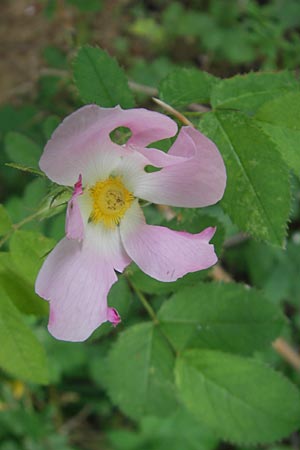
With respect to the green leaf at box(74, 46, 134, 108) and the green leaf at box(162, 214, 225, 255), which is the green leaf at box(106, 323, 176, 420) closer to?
the green leaf at box(162, 214, 225, 255)

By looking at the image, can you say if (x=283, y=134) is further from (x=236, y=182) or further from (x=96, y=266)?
(x=96, y=266)

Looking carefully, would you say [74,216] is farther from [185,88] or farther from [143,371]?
[143,371]

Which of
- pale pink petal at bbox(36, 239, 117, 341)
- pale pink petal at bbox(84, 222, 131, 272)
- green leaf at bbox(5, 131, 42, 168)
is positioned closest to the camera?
pale pink petal at bbox(36, 239, 117, 341)

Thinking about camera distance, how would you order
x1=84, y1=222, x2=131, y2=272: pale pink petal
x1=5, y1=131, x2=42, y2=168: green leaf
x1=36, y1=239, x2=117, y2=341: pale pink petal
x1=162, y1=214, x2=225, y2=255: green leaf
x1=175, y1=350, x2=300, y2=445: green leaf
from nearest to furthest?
x1=36, y1=239, x2=117, y2=341: pale pink petal → x1=84, y1=222, x2=131, y2=272: pale pink petal → x1=162, y1=214, x2=225, y2=255: green leaf → x1=175, y1=350, x2=300, y2=445: green leaf → x1=5, y1=131, x2=42, y2=168: green leaf

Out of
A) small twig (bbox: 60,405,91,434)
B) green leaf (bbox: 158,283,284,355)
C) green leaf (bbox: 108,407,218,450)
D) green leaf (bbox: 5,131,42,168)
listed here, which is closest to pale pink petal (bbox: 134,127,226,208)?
green leaf (bbox: 158,283,284,355)

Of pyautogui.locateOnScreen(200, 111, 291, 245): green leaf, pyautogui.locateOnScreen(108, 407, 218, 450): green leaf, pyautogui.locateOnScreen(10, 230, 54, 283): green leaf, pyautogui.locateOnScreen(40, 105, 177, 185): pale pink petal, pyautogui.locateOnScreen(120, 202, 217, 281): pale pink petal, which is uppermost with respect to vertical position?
pyautogui.locateOnScreen(40, 105, 177, 185): pale pink petal

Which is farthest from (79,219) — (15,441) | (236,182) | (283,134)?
(15,441)

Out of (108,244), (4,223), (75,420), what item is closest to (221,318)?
(108,244)

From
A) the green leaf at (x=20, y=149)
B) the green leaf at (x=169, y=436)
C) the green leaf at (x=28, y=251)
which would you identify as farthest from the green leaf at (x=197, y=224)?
the green leaf at (x=169, y=436)
